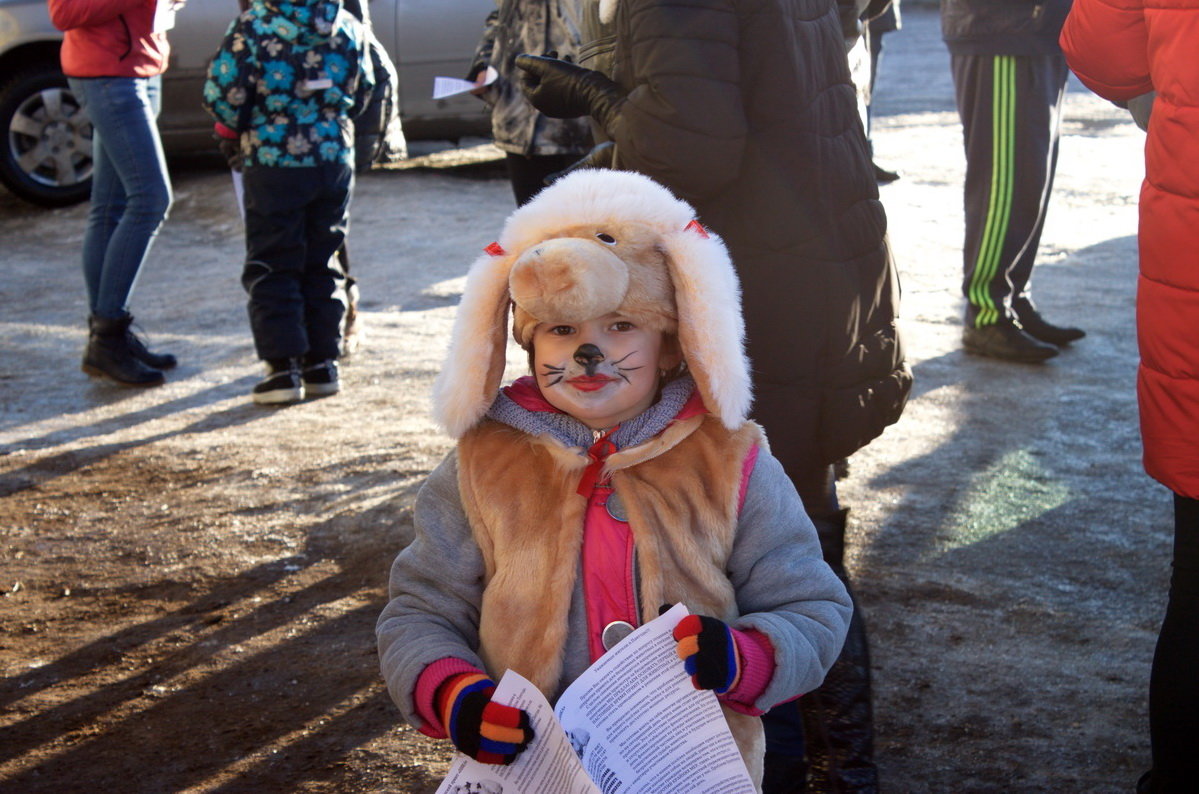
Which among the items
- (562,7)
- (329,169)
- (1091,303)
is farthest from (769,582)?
(1091,303)

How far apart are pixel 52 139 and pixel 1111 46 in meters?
8.27

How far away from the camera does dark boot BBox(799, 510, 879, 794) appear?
272 centimetres

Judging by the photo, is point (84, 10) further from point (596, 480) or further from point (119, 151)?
point (596, 480)

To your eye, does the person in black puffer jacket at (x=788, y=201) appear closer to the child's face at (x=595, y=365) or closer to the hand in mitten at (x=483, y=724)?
the child's face at (x=595, y=365)

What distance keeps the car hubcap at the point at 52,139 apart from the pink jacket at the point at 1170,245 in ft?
26.6

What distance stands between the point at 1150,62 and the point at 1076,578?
186 centimetres

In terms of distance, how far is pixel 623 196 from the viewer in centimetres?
221

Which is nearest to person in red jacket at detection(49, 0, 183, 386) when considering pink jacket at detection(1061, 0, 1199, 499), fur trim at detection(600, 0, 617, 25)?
fur trim at detection(600, 0, 617, 25)

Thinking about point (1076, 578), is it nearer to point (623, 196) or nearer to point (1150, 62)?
point (1150, 62)

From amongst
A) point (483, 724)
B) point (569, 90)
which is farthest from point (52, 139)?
point (483, 724)

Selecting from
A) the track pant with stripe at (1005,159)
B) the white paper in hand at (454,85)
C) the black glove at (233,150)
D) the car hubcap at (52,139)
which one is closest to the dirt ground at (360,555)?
the track pant with stripe at (1005,159)

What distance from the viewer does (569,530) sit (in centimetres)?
214

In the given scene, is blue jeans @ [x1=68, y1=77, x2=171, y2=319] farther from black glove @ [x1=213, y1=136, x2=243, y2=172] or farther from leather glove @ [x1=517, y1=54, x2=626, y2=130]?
leather glove @ [x1=517, y1=54, x2=626, y2=130]

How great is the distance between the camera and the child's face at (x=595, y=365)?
2.17 m
